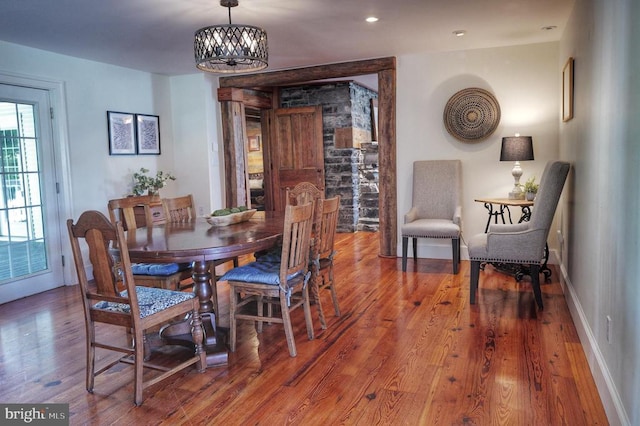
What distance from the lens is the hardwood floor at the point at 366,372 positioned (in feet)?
7.18

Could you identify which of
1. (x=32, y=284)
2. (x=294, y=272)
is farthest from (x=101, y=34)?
(x=294, y=272)

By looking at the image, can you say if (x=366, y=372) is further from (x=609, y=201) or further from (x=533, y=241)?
(x=533, y=241)

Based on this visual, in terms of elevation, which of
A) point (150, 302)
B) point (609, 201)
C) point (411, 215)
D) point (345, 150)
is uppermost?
point (345, 150)

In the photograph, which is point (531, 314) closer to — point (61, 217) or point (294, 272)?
point (294, 272)

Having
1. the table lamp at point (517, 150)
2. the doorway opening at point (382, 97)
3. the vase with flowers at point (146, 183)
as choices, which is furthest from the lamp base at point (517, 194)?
the vase with flowers at point (146, 183)

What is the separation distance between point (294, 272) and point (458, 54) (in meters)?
3.44

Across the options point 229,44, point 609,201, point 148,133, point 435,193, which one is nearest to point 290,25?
point 229,44

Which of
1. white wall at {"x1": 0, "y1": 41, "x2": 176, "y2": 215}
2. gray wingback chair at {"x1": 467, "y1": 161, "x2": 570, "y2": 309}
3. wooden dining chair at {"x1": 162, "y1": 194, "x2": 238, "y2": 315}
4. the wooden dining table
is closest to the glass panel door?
white wall at {"x1": 0, "y1": 41, "x2": 176, "y2": 215}

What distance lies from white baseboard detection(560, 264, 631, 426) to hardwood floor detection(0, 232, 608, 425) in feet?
0.17

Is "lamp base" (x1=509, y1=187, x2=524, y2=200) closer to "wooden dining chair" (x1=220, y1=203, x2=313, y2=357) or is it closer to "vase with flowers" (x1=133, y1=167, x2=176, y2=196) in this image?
"wooden dining chair" (x1=220, y1=203, x2=313, y2=357)

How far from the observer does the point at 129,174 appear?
217 inches

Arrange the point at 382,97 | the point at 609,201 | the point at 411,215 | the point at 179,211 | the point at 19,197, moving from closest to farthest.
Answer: the point at 609,201 < the point at 179,211 < the point at 19,197 < the point at 411,215 < the point at 382,97

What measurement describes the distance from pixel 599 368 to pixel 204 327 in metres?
2.19

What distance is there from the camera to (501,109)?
499cm
